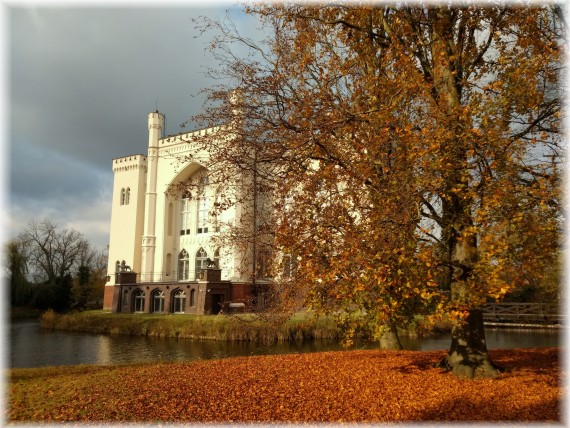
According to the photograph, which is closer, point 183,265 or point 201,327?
point 201,327

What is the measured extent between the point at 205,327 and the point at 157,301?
40.7 feet

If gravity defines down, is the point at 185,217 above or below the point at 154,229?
above

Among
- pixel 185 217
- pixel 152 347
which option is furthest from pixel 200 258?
pixel 152 347

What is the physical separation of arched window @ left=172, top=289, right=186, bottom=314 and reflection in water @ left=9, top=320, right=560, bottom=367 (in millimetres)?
7661

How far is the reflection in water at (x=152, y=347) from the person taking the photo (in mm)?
18875

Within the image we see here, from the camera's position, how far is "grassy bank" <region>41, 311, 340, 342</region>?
887 inches

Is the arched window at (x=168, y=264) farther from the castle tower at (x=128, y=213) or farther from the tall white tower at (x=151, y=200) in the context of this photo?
the castle tower at (x=128, y=213)

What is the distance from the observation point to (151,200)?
43.4 m

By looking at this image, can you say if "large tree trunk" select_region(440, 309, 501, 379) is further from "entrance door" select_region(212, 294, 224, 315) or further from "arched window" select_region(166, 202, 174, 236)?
"arched window" select_region(166, 202, 174, 236)

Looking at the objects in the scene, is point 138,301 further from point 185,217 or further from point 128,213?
point 128,213

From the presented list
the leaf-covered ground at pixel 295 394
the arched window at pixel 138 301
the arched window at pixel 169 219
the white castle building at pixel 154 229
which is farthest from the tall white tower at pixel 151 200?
the leaf-covered ground at pixel 295 394

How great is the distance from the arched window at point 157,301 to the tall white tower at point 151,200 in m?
5.61

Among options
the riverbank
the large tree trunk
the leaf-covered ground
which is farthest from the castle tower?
the large tree trunk

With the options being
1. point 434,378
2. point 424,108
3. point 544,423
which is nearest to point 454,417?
point 544,423
